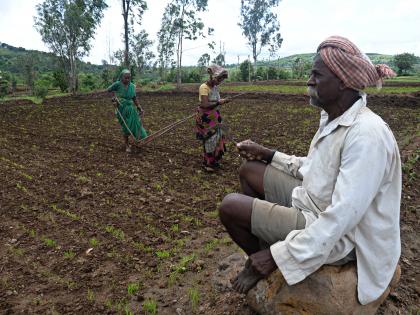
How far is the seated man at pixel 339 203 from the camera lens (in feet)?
5.88

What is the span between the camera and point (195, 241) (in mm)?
3832

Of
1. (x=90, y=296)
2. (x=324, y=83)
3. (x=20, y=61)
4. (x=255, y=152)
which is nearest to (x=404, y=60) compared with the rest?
(x=20, y=61)

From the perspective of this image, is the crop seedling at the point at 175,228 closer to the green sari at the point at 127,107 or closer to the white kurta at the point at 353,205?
the white kurta at the point at 353,205

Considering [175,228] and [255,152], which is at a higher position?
[255,152]

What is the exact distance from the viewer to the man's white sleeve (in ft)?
5.80

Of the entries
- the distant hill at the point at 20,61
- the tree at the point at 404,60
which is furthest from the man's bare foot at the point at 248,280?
the tree at the point at 404,60

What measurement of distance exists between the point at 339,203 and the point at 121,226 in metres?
2.98

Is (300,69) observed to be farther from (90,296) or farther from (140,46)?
(90,296)

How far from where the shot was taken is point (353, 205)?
178 cm

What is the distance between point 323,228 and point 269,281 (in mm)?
593

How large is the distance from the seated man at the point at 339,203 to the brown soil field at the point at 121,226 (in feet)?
2.40

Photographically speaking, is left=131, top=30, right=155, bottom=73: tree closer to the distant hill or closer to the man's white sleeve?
the distant hill

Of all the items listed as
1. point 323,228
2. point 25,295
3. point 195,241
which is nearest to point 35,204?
point 25,295

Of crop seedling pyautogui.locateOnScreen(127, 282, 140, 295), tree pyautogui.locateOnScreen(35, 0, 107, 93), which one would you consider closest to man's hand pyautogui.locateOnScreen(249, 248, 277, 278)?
crop seedling pyautogui.locateOnScreen(127, 282, 140, 295)
